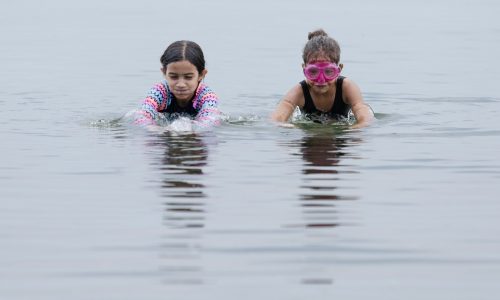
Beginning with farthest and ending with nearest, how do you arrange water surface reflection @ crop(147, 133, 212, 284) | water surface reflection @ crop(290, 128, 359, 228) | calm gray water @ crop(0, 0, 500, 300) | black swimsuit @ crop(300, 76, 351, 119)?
black swimsuit @ crop(300, 76, 351, 119), water surface reflection @ crop(290, 128, 359, 228), water surface reflection @ crop(147, 133, 212, 284), calm gray water @ crop(0, 0, 500, 300)

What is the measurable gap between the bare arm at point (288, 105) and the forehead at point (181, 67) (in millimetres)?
902

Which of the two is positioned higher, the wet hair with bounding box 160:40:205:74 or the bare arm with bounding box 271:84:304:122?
the wet hair with bounding box 160:40:205:74

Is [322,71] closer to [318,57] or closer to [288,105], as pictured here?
[318,57]

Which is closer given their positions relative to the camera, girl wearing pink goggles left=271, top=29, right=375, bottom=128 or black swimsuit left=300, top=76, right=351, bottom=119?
girl wearing pink goggles left=271, top=29, right=375, bottom=128

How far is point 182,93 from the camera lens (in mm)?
12859

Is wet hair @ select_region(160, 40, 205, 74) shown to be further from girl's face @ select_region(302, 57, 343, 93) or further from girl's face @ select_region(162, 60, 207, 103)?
girl's face @ select_region(302, 57, 343, 93)

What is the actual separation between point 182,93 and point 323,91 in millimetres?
1419

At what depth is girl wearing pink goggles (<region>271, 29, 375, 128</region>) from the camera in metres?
12.6

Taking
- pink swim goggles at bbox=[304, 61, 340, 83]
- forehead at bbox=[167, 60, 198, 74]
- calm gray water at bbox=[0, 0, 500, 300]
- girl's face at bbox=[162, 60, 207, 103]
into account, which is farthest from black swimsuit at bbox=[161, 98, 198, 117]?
pink swim goggles at bbox=[304, 61, 340, 83]

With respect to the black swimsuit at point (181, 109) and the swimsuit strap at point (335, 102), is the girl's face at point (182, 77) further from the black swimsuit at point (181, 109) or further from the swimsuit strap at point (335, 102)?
the swimsuit strap at point (335, 102)

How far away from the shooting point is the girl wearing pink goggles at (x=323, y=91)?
1264 centimetres

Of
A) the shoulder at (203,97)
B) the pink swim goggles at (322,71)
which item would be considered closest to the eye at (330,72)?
the pink swim goggles at (322,71)

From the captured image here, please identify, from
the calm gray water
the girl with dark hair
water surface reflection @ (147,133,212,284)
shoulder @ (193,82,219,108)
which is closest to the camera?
the calm gray water

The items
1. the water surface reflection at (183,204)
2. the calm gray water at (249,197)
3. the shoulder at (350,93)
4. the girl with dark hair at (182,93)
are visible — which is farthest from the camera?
the shoulder at (350,93)
